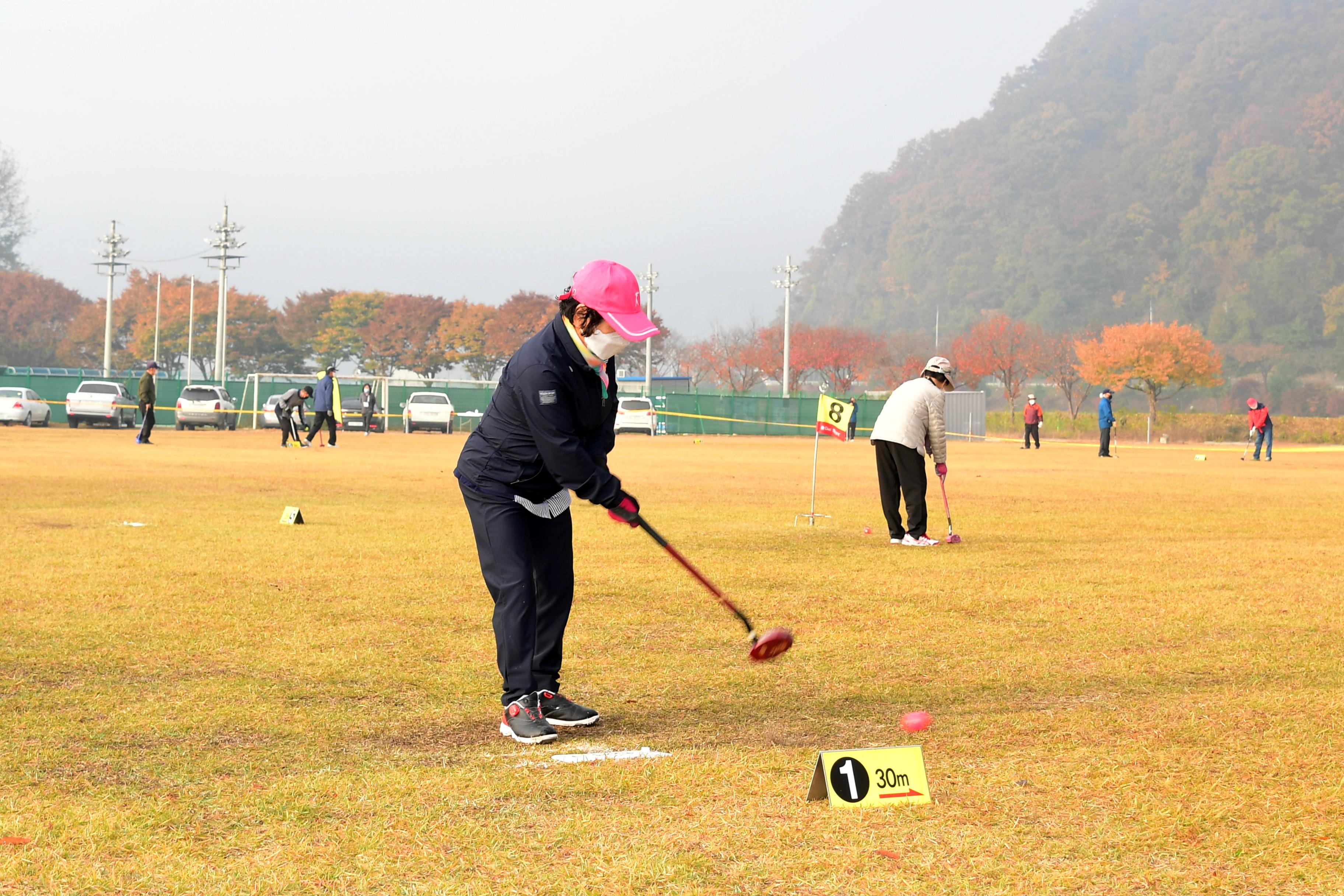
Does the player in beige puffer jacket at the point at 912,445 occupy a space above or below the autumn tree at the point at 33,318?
below

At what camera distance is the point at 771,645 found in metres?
5.00

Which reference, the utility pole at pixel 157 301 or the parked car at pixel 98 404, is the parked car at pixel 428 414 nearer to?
the parked car at pixel 98 404

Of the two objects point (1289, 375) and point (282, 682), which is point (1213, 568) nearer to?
point (282, 682)

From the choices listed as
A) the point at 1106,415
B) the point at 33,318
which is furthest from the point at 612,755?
the point at 33,318

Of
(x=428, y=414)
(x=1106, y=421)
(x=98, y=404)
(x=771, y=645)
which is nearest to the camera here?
(x=771, y=645)

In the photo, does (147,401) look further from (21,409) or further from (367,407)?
(21,409)

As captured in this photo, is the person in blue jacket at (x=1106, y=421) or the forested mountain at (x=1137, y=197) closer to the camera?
the person in blue jacket at (x=1106, y=421)

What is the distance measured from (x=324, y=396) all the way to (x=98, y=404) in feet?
57.5

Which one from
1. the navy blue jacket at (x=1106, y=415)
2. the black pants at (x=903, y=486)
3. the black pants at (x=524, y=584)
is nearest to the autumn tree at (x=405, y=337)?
the navy blue jacket at (x=1106, y=415)

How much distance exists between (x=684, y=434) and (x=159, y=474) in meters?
38.7

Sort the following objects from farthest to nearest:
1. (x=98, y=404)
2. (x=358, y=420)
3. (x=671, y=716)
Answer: (x=358, y=420), (x=98, y=404), (x=671, y=716)

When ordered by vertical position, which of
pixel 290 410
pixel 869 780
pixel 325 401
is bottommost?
pixel 869 780

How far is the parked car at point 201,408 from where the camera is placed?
44156mm

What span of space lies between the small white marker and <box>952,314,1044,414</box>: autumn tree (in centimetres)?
9647
